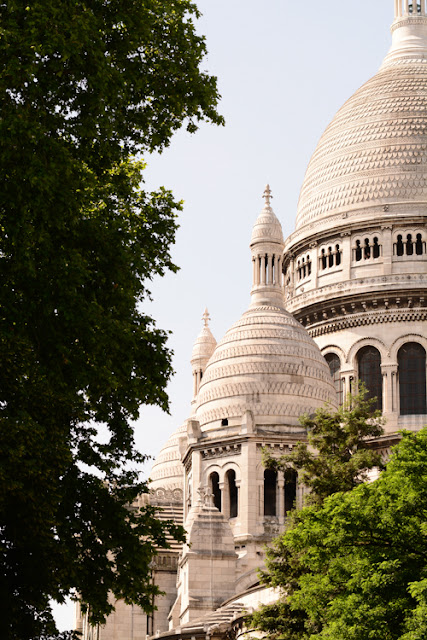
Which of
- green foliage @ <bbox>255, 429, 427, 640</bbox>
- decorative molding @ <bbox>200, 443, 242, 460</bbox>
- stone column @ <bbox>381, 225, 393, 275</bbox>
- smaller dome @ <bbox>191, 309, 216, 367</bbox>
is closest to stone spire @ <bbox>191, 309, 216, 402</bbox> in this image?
smaller dome @ <bbox>191, 309, 216, 367</bbox>

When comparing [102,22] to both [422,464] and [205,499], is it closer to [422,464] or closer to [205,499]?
[422,464]

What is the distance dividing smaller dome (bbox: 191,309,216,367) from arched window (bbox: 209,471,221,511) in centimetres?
1940

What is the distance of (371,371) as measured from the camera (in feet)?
234

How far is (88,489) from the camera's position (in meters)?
24.5

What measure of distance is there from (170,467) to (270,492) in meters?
16.7

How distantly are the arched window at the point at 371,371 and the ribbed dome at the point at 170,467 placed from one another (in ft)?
34.2

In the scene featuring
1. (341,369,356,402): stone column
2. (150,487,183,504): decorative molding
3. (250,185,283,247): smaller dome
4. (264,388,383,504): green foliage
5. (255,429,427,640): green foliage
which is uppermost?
(250,185,283,247): smaller dome

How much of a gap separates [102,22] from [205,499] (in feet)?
115

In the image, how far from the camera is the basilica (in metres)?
58.5

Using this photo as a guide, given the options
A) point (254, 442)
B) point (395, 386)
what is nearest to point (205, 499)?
point (254, 442)

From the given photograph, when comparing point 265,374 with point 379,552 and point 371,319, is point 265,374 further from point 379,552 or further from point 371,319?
point 379,552

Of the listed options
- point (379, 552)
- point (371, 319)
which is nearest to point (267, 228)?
point (371, 319)

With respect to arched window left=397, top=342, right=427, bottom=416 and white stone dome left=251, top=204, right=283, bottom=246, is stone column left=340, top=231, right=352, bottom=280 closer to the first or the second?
arched window left=397, top=342, right=427, bottom=416

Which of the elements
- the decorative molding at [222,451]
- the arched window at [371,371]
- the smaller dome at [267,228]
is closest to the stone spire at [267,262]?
the smaller dome at [267,228]
